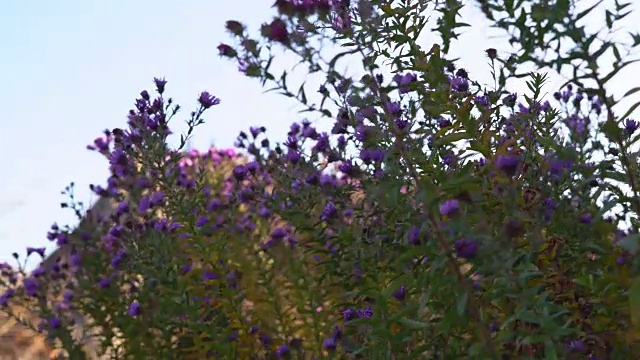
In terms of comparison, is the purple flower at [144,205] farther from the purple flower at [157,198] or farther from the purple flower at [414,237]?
the purple flower at [414,237]

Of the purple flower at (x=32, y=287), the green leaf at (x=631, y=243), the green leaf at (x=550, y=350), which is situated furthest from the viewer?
the purple flower at (x=32, y=287)

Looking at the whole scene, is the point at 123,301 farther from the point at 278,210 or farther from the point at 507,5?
the point at 507,5

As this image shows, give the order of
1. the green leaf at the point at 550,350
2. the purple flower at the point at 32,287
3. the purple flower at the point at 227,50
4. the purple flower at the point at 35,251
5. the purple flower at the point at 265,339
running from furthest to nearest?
the purple flower at the point at 35,251 < the purple flower at the point at 32,287 < the purple flower at the point at 265,339 < the purple flower at the point at 227,50 < the green leaf at the point at 550,350

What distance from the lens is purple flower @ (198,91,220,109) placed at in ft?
13.9

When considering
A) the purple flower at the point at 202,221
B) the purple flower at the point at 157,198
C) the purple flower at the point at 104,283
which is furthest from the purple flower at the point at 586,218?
the purple flower at the point at 104,283

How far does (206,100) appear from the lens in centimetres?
423

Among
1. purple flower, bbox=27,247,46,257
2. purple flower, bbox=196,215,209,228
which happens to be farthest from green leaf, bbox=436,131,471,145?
purple flower, bbox=27,247,46,257

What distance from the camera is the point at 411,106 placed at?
3.01 m

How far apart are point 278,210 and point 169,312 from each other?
0.73m

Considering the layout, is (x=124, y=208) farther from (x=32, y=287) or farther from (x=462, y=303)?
(x=462, y=303)

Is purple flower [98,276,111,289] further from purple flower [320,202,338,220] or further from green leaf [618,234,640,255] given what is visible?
green leaf [618,234,640,255]

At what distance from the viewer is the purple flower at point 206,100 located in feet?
13.9

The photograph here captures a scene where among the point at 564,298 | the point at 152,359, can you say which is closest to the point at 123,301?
the point at 152,359

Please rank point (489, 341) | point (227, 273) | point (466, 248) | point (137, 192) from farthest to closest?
point (137, 192)
point (227, 273)
point (489, 341)
point (466, 248)
